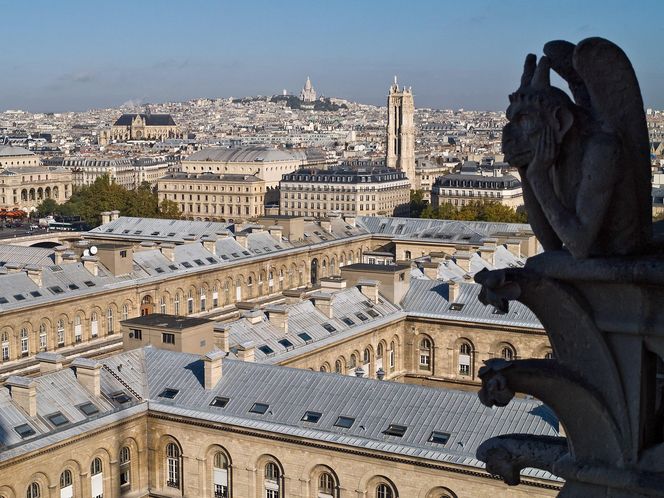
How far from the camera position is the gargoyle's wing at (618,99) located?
25.3 feet

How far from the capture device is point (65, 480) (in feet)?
112

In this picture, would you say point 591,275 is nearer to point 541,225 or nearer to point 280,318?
point 541,225

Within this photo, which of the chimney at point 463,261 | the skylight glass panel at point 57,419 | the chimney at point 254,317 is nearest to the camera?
the skylight glass panel at point 57,419

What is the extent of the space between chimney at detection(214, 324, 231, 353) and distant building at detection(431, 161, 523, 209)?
392 feet

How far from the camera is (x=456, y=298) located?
55750mm

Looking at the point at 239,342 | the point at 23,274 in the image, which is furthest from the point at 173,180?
the point at 239,342

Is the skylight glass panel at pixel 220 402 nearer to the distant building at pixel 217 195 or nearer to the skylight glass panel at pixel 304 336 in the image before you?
the skylight glass panel at pixel 304 336

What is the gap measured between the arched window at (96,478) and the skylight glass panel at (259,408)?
5.56 metres

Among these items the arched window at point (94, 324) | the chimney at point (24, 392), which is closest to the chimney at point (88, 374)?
the chimney at point (24, 392)

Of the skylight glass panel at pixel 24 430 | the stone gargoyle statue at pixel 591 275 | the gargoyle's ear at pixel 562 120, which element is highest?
the gargoyle's ear at pixel 562 120

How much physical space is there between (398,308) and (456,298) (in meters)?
3.19

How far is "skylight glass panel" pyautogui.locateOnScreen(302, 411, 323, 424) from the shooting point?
113 ft

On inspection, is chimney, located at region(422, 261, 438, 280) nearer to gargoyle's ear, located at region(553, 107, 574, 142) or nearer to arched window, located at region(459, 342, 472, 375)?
arched window, located at region(459, 342, 472, 375)

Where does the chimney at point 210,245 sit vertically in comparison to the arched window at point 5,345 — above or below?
above
